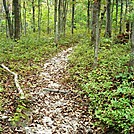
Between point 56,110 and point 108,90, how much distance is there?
1898mm

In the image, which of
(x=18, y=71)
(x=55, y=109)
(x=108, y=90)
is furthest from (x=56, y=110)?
(x=18, y=71)

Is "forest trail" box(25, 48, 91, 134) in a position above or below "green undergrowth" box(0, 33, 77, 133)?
below

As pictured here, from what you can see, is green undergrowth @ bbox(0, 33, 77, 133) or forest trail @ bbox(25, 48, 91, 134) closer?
forest trail @ bbox(25, 48, 91, 134)

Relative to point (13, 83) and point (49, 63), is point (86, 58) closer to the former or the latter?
point (49, 63)

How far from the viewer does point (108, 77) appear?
9344mm

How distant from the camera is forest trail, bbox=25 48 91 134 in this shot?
654 centimetres

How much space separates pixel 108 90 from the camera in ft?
26.8

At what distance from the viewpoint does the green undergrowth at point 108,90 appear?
6.46 meters

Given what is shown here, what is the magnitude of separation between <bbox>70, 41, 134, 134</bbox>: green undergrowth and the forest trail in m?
0.39

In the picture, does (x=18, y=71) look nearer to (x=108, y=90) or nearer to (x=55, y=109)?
(x=55, y=109)

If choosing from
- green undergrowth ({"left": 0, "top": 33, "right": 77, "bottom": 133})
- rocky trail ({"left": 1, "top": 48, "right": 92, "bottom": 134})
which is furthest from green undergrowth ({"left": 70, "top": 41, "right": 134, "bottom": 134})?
green undergrowth ({"left": 0, "top": 33, "right": 77, "bottom": 133})

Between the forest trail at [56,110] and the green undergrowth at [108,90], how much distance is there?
388mm

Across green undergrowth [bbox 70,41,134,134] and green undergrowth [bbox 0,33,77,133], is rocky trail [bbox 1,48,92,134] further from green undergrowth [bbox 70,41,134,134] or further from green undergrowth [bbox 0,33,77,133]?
green undergrowth [bbox 70,41,134,134]

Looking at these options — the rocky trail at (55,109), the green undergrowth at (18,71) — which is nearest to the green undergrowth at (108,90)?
the rocky trail at (55,109)
